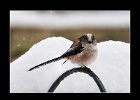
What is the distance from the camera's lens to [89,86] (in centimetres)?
127

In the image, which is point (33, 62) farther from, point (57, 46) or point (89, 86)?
point (89, 86)

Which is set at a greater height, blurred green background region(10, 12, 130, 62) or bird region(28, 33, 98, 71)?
blurred green background region(10, 12, 130, 62)

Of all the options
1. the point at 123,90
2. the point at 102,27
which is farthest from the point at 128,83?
the point at 102,27

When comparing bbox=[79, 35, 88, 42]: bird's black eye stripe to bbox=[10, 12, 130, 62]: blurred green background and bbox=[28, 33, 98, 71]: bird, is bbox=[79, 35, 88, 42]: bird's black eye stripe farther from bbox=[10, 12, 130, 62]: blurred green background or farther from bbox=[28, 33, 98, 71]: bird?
bbox=[10, 12, 130, 62]: blurred green background

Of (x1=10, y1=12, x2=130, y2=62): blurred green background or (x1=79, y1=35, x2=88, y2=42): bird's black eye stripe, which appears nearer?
(x1=79, y1=35, x2=88, y2=42): bird's black eye stripe

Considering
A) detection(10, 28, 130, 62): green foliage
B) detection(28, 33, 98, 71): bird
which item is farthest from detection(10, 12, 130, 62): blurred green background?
detection(28, 33, 98, 71): bird

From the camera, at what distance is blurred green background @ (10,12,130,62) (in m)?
1.30

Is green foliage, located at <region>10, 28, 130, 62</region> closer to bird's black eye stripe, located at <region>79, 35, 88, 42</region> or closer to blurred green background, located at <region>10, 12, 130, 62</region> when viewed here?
blurred green background, located at <region>10, 12, 130, 62</region>

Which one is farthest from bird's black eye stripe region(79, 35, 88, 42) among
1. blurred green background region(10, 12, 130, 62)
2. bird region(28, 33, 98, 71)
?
blurred green background region(10, 12, 130, 62)

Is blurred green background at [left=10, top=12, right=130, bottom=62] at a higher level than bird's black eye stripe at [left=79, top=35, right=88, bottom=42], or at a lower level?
higher

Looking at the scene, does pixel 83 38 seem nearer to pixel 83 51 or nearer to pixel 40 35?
pixel 83 51

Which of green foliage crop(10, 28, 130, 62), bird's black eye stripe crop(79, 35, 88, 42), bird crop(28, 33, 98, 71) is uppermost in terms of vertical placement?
green foliage crop(10, 28, 130, 62)

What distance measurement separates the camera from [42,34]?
1322mm

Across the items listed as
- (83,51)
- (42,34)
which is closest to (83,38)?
(83,51)
